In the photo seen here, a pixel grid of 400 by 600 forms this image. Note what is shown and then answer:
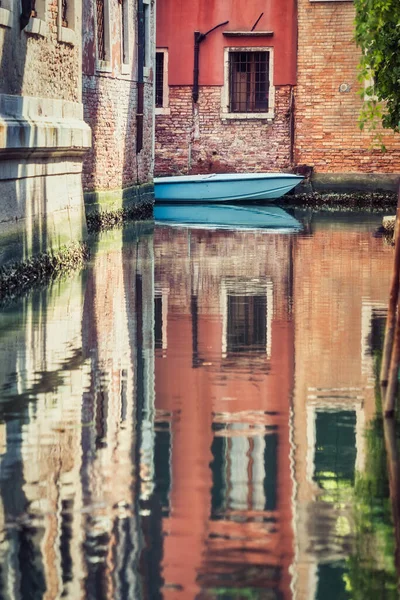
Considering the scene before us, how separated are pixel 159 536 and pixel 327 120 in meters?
27.9

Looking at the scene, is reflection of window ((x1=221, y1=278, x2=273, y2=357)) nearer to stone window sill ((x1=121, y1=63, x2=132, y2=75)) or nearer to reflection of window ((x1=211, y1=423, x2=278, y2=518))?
reflection of window ((x1=211, y1=423, x2=278, y2=518))

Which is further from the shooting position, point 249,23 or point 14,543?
point 249,23

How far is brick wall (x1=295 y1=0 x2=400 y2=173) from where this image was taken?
1247 inches

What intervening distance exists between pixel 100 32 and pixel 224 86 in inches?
356

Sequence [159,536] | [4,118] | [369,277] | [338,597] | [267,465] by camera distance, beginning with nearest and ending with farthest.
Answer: [338,597]
[159,536]
[267,465]
[4,118]
[369,277]

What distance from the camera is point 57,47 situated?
1569 cm

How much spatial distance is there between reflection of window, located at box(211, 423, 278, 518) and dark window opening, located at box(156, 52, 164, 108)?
26277 millimetres

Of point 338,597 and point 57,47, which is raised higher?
point 57,47

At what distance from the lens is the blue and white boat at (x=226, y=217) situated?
2428 cm

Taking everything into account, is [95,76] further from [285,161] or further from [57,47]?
[285,161]

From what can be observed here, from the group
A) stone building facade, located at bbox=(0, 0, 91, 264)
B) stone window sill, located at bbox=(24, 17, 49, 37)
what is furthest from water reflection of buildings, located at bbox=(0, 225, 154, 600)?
stone window sill, located at bbox=(24, 17, 49, 37)

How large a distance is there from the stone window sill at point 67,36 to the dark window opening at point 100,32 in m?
7.22

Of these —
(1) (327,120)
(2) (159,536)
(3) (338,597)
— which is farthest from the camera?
(1) (327,120)

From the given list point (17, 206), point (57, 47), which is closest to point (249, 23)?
point (57, 47)
